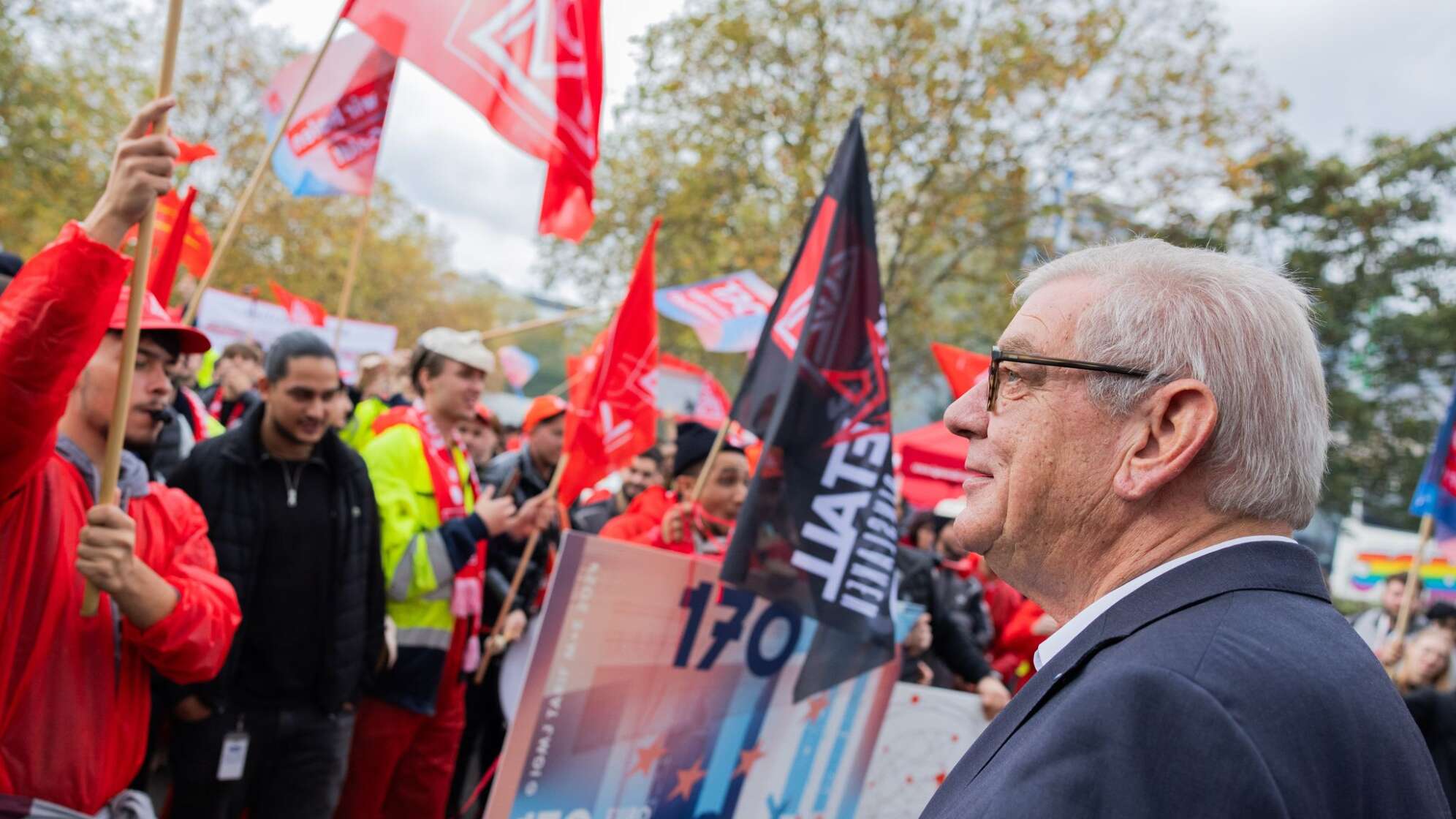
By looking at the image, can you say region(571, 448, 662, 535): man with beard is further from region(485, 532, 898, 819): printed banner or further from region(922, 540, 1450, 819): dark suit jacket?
region(922, 540, 1450, 819): dark suit jacket

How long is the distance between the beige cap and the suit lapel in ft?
12.3

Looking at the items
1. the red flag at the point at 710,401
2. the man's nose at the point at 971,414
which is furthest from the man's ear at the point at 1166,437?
the red flag at the point at 710,401

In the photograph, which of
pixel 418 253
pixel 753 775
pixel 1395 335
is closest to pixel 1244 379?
pixel 753 775

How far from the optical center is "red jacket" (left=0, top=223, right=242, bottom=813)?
2.11 metres

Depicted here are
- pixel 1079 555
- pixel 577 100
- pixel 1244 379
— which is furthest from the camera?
pixel 577 100

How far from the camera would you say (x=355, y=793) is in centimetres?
429

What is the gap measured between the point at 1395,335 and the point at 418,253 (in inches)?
1093

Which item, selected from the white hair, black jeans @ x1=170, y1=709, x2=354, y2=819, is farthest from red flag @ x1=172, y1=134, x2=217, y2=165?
the white hair

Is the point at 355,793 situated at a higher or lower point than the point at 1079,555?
lower

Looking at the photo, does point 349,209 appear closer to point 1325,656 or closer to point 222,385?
point 222,385

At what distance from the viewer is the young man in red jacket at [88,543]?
2117 mm

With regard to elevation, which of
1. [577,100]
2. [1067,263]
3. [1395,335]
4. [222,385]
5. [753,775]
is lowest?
[753,775]

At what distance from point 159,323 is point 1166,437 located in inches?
92.8

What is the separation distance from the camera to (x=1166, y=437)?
140cm
